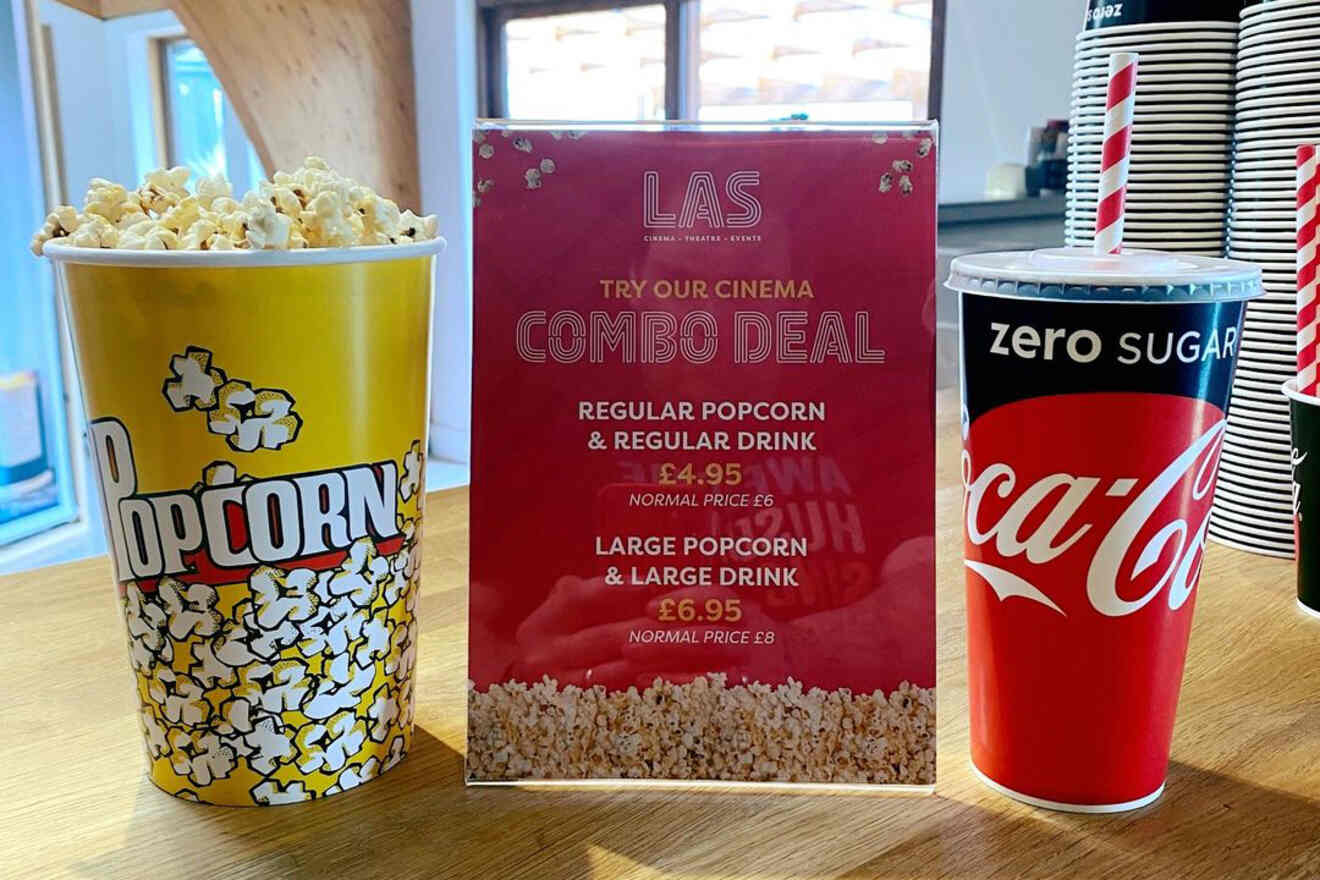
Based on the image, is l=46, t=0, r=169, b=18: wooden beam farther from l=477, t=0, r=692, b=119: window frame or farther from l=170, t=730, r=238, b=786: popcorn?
l=170, t=730, r=238, b=786: popcorn

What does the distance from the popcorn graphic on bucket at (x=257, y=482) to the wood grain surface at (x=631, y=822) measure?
4 cm

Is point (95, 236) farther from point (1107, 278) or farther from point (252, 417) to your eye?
point (1107, 278)

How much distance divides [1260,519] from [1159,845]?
493 mm

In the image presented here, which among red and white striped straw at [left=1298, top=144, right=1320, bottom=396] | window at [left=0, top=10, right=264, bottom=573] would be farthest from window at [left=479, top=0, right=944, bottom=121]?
red and white striped straw at [left=1298, top=144, right=1320, bottom=396]

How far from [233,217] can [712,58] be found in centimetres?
446

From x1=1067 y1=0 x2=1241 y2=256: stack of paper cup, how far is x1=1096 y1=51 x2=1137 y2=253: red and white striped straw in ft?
1.38

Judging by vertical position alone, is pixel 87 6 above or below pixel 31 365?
above

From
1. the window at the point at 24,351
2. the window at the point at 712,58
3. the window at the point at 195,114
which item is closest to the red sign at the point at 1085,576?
the window at the point at 712,58

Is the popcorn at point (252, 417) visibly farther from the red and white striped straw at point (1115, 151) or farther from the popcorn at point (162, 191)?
the red and white striped straw at point (1115, 151)

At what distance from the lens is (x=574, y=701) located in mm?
583

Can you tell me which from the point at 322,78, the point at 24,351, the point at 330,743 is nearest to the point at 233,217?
the point at 330,743

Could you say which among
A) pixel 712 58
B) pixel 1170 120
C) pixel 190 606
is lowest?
pixel 190 606

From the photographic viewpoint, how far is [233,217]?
0.51m

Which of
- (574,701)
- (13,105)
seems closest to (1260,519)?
(574,701)
